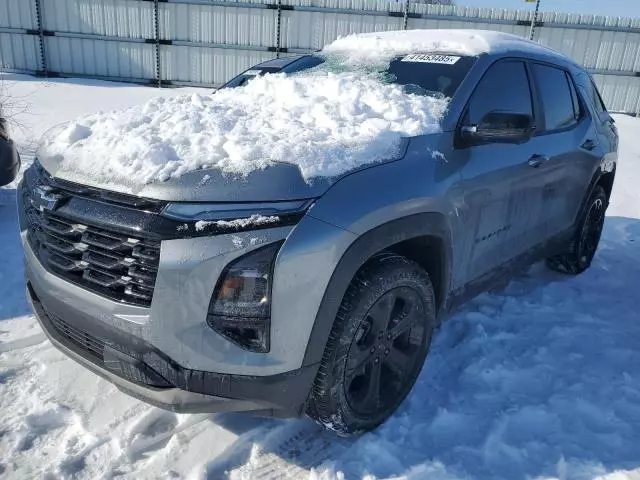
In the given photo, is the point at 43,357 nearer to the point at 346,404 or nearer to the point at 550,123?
A: the point at 346,404

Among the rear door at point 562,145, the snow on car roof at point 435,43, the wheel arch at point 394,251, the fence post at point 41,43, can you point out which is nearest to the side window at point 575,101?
the rear door at point 562,145

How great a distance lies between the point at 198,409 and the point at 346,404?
0.67 metres

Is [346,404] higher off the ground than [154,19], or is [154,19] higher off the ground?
[154,19]

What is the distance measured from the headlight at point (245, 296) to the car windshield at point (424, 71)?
1583 mm

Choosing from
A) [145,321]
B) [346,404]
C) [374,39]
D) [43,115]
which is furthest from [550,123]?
[43,115]

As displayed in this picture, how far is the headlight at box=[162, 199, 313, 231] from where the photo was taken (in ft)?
5.99

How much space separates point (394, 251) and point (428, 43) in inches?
60.9

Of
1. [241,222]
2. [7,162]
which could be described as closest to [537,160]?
[241,222]

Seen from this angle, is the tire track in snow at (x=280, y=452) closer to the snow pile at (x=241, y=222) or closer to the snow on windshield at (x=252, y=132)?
the snow pile at (x=241, y=222)

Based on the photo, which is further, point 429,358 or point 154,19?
point 154,19

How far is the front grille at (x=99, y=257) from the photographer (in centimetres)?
186

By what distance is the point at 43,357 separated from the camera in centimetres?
296

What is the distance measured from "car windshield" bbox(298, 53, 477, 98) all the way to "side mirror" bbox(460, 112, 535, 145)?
0.26 metres

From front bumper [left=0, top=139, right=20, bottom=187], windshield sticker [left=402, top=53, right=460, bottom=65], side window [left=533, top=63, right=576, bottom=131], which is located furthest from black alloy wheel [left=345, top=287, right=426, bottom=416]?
front bumper [left=0, top=139, right=20, bottom=187]
